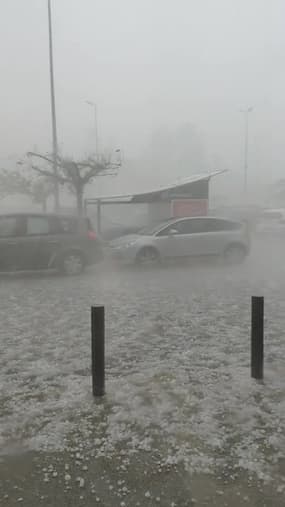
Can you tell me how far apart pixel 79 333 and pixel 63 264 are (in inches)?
196

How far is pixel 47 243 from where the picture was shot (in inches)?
383

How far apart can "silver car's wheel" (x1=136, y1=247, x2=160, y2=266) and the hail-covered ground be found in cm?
478

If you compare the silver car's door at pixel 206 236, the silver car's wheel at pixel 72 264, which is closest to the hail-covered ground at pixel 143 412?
the silver car's wheel at pixel 72 264

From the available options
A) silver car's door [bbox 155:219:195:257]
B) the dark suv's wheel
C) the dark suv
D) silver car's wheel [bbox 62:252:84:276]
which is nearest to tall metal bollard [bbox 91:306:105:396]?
the dark suv

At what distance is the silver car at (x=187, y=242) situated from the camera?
1121cm

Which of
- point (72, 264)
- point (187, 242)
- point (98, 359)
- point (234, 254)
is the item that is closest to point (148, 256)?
point (187, 242)

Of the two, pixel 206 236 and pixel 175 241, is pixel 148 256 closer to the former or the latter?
pixel 175 241

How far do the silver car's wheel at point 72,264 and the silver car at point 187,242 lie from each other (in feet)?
4.70

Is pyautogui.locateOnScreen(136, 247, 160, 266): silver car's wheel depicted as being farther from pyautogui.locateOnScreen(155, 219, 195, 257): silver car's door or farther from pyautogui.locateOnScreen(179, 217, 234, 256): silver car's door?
pyautogui.locateOnScreen(179, 217, 234, 256): silver car's door

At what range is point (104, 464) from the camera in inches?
100

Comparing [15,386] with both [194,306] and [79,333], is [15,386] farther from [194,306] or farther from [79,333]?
[194,306]

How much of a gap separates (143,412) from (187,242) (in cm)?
858

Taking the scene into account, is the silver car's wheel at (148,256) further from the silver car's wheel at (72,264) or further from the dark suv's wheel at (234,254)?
the dark suv's wheel at (234,254)

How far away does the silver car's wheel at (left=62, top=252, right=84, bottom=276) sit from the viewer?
9.98m
